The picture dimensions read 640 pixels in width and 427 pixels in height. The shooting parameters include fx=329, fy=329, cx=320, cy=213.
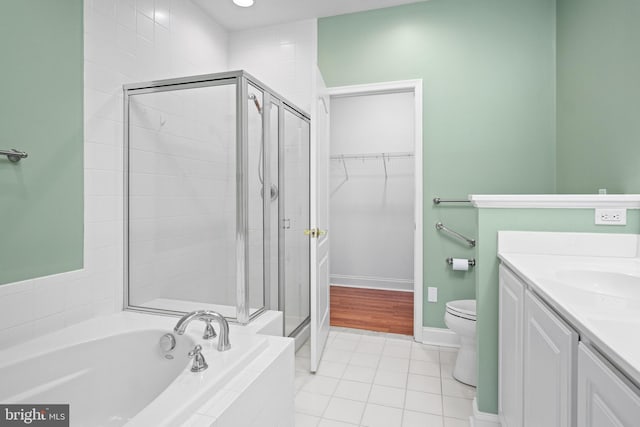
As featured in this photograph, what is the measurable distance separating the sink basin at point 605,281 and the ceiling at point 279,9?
240 cm

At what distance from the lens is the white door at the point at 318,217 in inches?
85.7

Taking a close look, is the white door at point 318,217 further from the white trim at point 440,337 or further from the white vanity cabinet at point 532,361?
the white vanity cabinet at point 532,361

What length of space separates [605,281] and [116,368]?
6.71 feet

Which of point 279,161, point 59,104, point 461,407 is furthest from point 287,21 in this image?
point 461,407

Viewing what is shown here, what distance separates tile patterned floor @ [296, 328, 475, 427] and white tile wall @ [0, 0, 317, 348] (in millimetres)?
1295

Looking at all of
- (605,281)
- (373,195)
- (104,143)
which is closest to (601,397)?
(605,281)

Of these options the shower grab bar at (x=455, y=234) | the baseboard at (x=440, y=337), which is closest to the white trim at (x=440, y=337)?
the baseboard at (x=440, y=337)

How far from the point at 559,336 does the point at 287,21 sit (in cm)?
299

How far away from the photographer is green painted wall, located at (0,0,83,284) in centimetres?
136

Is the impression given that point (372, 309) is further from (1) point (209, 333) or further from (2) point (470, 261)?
(1) point (209, 333)

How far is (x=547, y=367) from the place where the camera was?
0.98m

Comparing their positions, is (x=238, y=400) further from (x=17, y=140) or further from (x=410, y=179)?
(x=410, y=179)

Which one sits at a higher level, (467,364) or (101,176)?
(101,176)

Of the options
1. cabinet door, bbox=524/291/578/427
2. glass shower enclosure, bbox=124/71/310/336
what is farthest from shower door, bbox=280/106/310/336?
cabinet door, bbox=524/291/578/427
